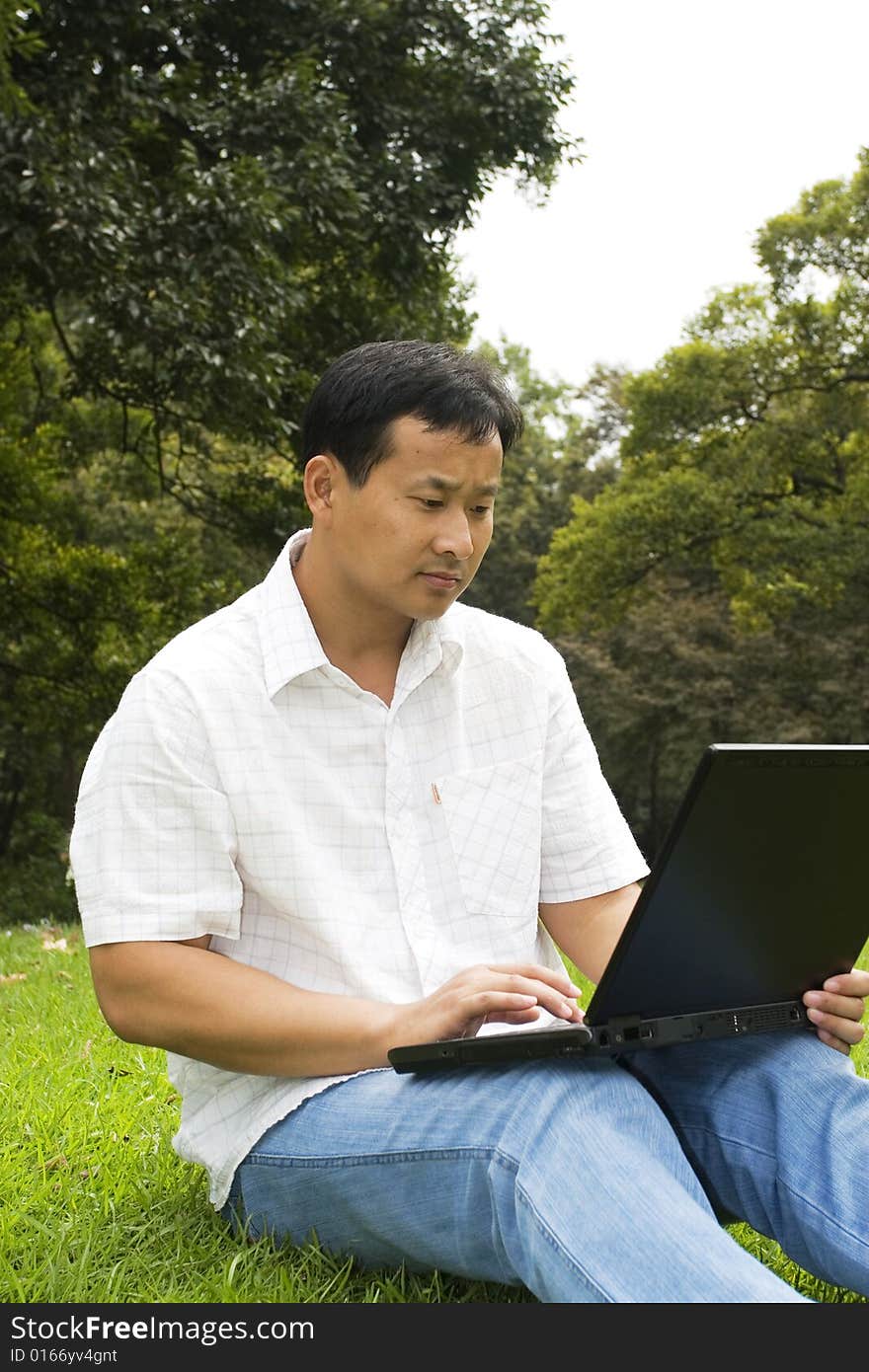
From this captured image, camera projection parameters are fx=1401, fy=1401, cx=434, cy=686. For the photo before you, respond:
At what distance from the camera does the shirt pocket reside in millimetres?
2287

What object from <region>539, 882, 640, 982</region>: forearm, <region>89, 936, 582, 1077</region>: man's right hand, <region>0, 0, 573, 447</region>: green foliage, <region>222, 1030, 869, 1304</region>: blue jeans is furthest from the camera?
<region>0, 0, 573, 447</region>: green foliage

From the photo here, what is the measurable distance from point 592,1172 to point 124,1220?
3.71 feet

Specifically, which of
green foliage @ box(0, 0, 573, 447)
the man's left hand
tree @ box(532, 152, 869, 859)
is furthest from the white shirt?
tree @ box(532, 152, 869, 859)

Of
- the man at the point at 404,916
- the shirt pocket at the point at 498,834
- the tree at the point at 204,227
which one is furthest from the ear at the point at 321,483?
the tree at the point at 204,227

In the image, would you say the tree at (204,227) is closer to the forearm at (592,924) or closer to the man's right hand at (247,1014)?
the forearm at (592,924)

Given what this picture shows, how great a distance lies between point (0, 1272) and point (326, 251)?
32.2ft

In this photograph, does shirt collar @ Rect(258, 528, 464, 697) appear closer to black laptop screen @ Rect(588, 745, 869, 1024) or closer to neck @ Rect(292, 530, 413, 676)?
neck @ Rect(292, 530, 413, 676)

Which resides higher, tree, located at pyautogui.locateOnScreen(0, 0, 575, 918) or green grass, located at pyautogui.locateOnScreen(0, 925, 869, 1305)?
tree, located at pyautogui.locateOnScreen(0, 0, 575, 918)

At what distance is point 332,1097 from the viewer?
6.54 feet

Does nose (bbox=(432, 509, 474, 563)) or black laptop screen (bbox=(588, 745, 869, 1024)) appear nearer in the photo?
black laptop screen (bbox=(588, 745, 869, 1024))

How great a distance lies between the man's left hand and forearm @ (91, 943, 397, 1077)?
2.18 feet

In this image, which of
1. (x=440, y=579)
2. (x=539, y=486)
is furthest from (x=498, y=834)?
(x=539, y=486)

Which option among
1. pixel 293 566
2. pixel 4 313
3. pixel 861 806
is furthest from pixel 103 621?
pixel 861 806

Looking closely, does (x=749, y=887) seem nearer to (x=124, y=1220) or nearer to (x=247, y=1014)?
(x=247, y=1014)
